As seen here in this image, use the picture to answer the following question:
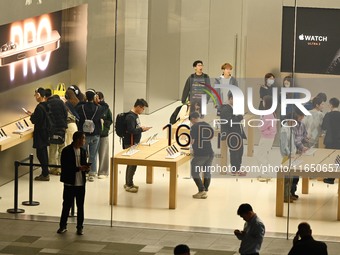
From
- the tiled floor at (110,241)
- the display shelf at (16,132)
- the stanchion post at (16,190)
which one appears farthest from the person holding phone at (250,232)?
the display shelf at (16,132)

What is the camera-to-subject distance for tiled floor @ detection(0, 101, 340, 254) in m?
17.4

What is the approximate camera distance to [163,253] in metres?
16.4

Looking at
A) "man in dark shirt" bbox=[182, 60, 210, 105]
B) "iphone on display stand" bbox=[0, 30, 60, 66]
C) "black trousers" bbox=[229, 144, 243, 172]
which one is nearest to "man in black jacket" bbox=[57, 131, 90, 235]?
"man in dark shirt" bbox=[182, 60, 210, 105]

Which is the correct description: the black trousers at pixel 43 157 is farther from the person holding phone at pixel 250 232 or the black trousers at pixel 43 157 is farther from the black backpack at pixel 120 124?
the person holding phone at pixel 250 232

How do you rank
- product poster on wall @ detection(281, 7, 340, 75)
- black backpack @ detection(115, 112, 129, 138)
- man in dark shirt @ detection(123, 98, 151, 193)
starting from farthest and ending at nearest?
black backpack @ detection(115, 112, 129, 138) < man in dark shirt @ detection(123, 98, 151, 193) < product poster on wall @ detection(281, 7, 340, 75)

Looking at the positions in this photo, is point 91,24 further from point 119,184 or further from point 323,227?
point 323,227

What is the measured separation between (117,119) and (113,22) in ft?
4.51

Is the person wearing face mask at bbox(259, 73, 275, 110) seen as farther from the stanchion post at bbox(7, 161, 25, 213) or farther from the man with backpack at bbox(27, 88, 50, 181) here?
the stanchion post at bbox(7, 161, 25, 213)

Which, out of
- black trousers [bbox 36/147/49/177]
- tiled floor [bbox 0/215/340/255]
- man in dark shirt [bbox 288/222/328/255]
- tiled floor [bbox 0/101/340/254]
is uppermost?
black trousers [bbox 36/147/49/177]

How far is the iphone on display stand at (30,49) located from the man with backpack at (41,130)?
0.54 m

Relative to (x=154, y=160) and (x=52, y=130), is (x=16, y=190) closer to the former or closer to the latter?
(x=52, y=130)

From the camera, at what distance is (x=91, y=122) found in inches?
717

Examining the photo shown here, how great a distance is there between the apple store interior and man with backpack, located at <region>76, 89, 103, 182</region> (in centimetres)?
21

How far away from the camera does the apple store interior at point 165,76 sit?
685 inches
